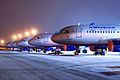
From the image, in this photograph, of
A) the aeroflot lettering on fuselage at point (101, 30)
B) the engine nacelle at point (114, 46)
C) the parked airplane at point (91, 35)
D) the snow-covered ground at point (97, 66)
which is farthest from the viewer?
the aeroflot lettering on fuselage at point (101, 30)

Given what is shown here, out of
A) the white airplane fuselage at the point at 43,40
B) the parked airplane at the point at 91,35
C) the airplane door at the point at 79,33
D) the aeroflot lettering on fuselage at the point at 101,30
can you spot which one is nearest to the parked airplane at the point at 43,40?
the white airplane fuselage at the point at 43,40

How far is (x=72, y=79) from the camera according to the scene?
10.3 meters

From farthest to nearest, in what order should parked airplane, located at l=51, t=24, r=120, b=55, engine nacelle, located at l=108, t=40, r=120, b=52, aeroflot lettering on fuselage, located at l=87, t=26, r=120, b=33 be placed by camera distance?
aeroflot lettering on fuselage, located at l=87, t=26, r=120, b=33 < parked airplane, located at l=51, t=24, r=120, b=55 < engine nacelle, located at l=108, t=40, r=120, b=52

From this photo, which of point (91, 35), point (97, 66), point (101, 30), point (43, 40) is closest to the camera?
point (97, 66)

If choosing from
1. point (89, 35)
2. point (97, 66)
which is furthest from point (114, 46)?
point (97, 66)

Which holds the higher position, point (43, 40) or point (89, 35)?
point (89, 35)

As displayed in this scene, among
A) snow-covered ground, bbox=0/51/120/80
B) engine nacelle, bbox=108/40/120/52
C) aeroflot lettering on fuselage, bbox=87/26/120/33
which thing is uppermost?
aeroflot lettering on fuselage, bbox=87/26/120/33

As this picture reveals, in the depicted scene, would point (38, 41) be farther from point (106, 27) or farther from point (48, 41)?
point (106, 27)

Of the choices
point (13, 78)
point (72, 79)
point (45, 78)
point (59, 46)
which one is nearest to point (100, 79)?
point (72, 79)

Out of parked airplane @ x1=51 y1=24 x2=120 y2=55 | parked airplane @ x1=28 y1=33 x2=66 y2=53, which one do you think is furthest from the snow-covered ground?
parked airplane @ x1=28 y1=33 x2=66 y2=53

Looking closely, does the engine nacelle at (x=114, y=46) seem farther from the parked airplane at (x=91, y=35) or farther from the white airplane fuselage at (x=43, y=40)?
the white airplane fuselage at (x=43, y=40)

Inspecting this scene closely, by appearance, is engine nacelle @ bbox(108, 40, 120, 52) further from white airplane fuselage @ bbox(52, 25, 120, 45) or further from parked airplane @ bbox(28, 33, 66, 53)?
parked airplane @ bbox(28, 33, 66, 53)

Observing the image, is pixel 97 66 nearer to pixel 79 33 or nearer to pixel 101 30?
pixel 79 33

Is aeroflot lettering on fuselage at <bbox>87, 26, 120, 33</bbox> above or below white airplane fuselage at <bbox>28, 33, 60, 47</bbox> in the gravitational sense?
above
